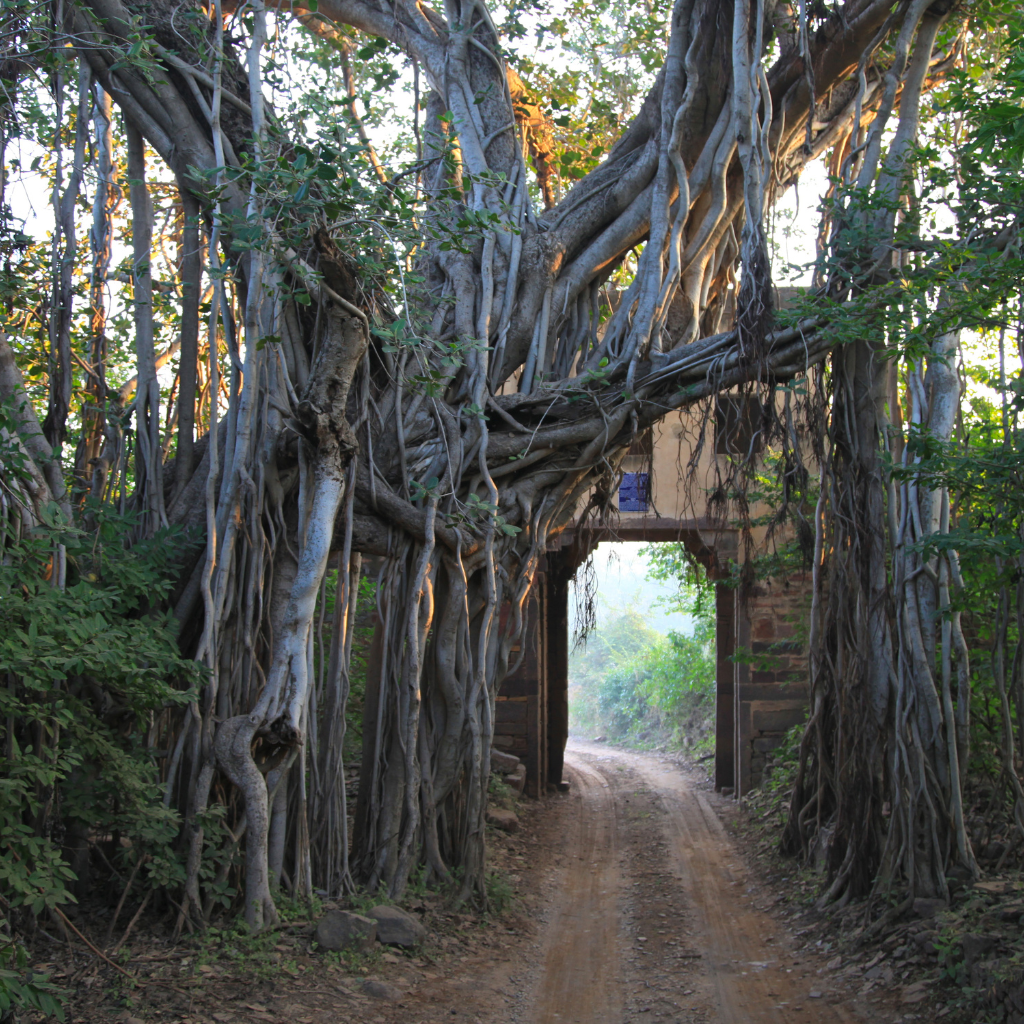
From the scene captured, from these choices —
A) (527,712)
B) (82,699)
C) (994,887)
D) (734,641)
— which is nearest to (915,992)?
(994,887)

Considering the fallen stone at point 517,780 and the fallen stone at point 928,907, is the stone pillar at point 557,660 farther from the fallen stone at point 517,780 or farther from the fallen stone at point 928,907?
the fallen stone at point 928,907

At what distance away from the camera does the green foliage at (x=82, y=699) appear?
9.21ft

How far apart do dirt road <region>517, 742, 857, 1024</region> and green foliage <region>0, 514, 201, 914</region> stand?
176 cm

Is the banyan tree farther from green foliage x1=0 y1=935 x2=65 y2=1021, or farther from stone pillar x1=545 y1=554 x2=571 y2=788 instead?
stone pillar x1=545 y1=554 x2=571 y2=788

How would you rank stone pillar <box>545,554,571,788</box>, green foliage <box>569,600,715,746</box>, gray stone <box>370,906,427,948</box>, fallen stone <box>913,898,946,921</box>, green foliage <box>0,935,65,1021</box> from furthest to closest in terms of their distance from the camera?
green foliage <box>569,600,715,746</box> < stone pillar <box>545,554,571,788</box> < fallen stone <box>913,898,946,921</box> < gray stone <box>370,906,427,948</box> < green foliage <box>0,935,65,1021</box>

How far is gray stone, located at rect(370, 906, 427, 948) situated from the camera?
3887 millimetres

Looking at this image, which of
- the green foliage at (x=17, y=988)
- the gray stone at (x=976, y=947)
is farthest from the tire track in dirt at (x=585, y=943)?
the green foliage at (x=17, y=988)

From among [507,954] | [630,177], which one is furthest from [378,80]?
[507,954]

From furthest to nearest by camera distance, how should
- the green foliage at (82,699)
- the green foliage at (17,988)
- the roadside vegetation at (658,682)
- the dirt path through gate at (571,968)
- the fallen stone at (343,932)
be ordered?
1. the roadside vegetation at (658,682)
2. the fallen stone at (343,932)
3. the dirt path through gate at (571,968)
4. the green foliage at (82,699)
5. the green foliage at (17,988)

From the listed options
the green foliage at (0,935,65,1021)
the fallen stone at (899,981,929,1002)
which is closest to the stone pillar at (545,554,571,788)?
the fallen stone at (899,981,929,1002)

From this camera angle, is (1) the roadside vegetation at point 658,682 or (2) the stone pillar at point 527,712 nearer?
(2) the stone pillar at point 527,712

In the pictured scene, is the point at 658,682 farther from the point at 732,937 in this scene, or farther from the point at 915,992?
the point at 915,992

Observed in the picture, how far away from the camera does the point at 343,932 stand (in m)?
3.70

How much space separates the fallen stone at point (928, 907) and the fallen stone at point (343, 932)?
7.72 feet
